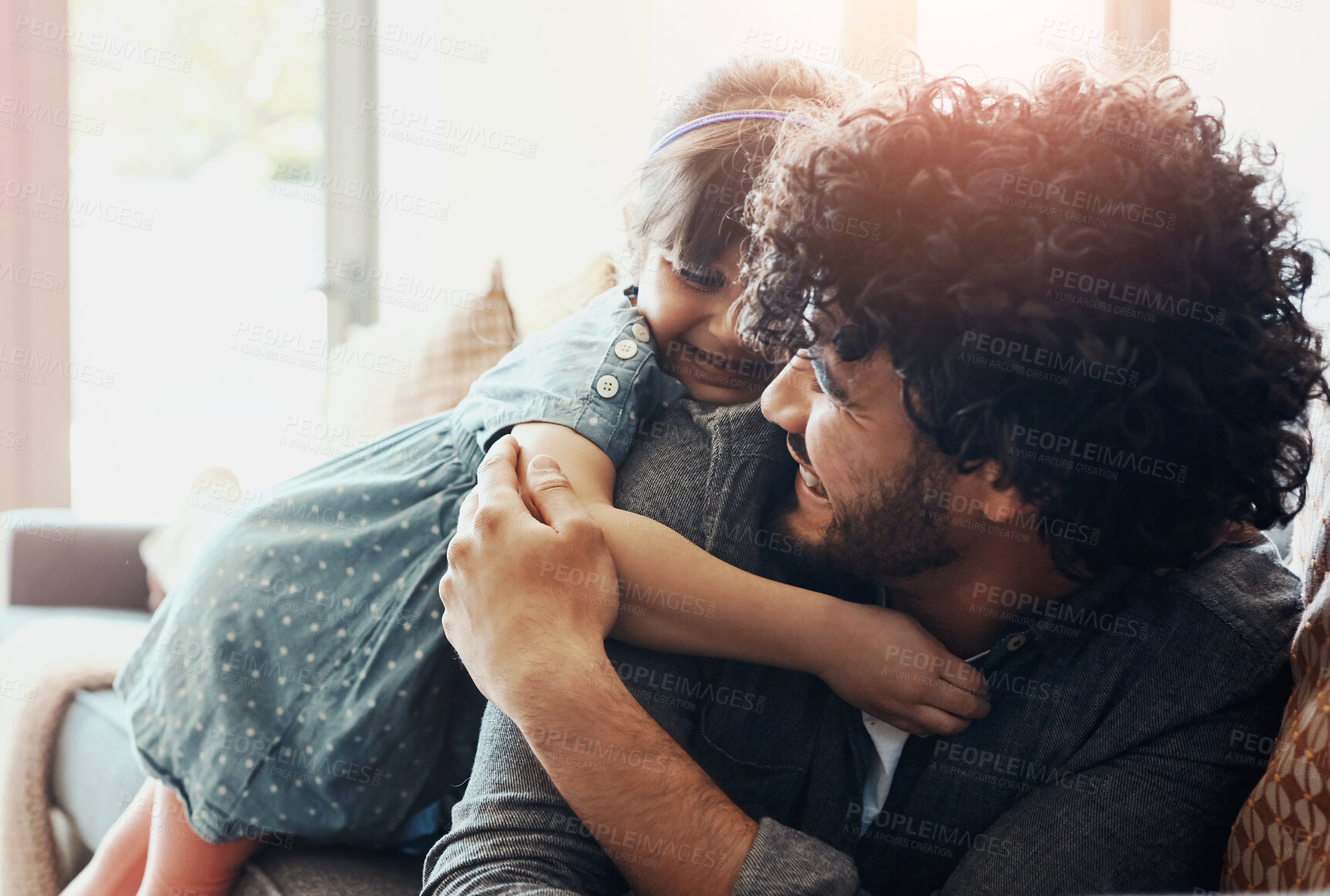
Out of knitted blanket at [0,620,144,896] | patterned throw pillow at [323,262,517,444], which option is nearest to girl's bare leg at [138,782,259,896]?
knitted blanket at [0,620,144,896]

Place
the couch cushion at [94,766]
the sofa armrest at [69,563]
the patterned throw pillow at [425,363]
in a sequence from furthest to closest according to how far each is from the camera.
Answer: the sofa armrest at [69,563] < the patterned throw pillow at [425,363] < the couch cushion at [94,766]

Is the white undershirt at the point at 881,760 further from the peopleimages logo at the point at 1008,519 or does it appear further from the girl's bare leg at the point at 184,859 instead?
the girl's bare leg at the point at 184,859

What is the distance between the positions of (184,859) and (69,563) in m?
1.30

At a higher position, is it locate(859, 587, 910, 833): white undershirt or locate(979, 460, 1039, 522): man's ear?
locate(979, 460, 1039, 522): man's ear

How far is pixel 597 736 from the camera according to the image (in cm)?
87

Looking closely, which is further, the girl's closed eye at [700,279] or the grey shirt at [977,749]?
the girl's closed eye at [700,279]

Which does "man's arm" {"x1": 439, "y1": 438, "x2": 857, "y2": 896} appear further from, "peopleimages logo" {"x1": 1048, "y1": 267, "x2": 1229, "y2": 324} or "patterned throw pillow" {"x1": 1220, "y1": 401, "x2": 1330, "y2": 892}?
"peopleimages logo" {"x1": 1048, "y1": 267, "x2": 1229, "y2": 324}

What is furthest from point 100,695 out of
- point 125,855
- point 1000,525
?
point 1000,525

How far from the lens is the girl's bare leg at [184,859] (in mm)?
1221

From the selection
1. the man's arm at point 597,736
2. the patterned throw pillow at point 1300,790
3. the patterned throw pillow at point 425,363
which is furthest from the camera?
the patterned throw pillow at point 425,363

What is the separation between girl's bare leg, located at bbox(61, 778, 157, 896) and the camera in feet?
4.53

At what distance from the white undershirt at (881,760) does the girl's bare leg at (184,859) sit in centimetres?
77

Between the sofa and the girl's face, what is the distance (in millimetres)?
607

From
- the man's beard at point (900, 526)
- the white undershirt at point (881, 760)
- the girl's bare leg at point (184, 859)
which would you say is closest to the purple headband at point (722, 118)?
the man's beard at point (900, 526)
